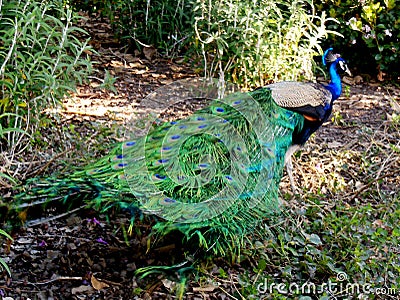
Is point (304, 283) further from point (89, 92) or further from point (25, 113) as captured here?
point (89, 92)

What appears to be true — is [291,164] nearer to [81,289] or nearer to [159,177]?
[159,177]

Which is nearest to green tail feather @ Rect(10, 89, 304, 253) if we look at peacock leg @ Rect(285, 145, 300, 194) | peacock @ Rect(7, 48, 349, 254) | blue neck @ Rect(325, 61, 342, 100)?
peacock @ Rect(7, 48, 349, 254)

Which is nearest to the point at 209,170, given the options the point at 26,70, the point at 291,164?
the point at 291,164

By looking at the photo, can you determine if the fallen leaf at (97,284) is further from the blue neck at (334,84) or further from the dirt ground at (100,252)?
the blue neck at (334,84)

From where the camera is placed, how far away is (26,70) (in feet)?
13.8

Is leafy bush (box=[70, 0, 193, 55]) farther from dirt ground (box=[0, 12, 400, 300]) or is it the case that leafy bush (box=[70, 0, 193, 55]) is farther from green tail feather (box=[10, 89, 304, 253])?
green tail feather (box=[10, 89, 304, 253])

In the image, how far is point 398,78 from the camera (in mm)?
6914

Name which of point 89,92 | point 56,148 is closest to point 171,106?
point 89,92

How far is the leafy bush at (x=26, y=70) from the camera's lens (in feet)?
12.9

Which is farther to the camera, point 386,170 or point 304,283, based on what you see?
point 386,170

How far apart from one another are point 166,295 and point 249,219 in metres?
0.59

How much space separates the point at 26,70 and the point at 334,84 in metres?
2.25

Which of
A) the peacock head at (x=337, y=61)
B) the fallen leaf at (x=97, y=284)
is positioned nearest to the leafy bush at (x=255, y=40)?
the peacock head at (x=337, y=61)

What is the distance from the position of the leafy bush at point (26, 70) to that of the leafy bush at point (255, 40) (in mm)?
1454
